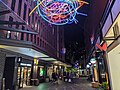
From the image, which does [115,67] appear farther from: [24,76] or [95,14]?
[24,76]

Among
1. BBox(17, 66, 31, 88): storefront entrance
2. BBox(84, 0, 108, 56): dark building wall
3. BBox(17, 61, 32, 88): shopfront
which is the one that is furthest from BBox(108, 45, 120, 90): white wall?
BBox(17, 66, 31, 88): storefront entrance

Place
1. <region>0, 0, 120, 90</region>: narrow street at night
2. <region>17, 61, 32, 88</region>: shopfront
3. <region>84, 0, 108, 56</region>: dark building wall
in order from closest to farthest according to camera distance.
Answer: <region>0, 0, 120, 90</region>: narrow street at night, <region>84, 0, 108, 56</region>: dark building wall, <region>17, 61, 32, 88</region>: shopfront

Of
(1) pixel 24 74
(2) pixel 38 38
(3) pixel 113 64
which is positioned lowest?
(1) pixel 24 74

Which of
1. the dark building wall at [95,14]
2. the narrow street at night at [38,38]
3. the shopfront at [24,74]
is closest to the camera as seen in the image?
the narrow street at night at [38,38]

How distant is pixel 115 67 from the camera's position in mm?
8078

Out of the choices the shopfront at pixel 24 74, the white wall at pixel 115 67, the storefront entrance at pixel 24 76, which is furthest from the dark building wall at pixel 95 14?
the storefront entrance at pixel 24 76

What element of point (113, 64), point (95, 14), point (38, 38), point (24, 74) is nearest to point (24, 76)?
point (24, 74)

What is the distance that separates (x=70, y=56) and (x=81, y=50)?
4.35 meters

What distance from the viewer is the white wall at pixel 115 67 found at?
25.6ft

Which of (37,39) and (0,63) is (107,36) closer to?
Answer: (0,63)

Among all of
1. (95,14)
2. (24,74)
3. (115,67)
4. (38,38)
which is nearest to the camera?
(115,67)

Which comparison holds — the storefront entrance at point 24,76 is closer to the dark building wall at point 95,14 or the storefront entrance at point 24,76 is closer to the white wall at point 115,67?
the dark building wall at point 95,14

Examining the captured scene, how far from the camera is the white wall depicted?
7.80m

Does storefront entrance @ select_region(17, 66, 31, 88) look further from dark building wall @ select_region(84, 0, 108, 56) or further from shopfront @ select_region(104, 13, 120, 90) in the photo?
shopfront @ select_region(104, 13, 120, 90)
